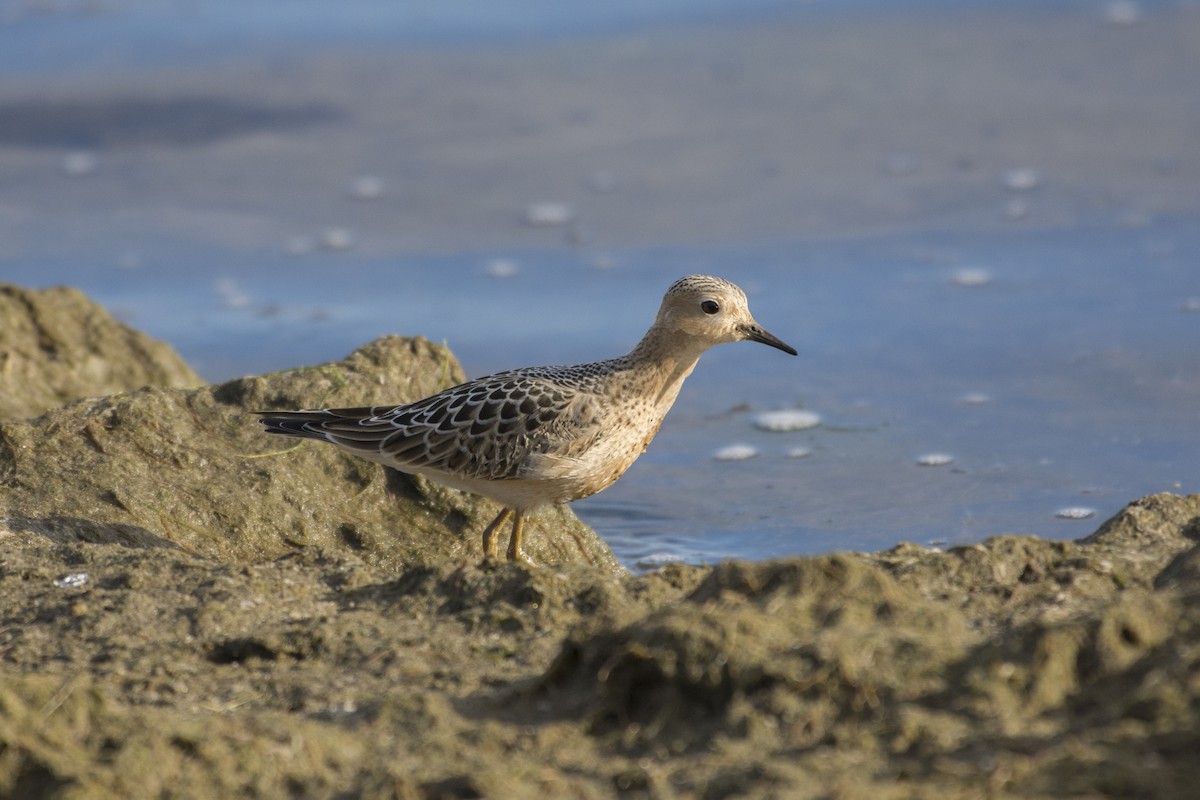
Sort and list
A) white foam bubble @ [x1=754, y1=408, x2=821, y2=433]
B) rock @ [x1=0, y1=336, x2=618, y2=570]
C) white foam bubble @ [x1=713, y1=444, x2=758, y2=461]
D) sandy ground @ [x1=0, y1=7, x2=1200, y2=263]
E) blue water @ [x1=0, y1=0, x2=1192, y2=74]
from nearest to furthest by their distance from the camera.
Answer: rock @ [x1=0, y1=336, x2=618, y2=570], white foam bubble @ [x1=713, y1=444, x2=758, y2=461], white foam bubble @ [x1=754, y1=408, x2=821, y2=433], sandy ground @ [x1=0, y1=7, x2=1200, y2=263], blue water @ [x1=0, y1=0, x2=1192, y2=74]

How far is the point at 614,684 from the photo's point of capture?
3938mm

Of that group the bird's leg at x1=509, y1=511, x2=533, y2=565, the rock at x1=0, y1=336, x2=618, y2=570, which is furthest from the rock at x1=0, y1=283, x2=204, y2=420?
the bird's leg at x1=509, y1=511, x2=533, y2=565

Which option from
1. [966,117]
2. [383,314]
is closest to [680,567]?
[383,314]

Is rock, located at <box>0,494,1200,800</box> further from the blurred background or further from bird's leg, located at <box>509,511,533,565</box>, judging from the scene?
the blurred background

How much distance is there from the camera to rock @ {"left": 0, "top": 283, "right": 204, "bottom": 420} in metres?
8.54

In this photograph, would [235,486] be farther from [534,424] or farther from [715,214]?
[715,214]

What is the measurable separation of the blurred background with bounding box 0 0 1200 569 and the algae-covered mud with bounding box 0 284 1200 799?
2.71 m

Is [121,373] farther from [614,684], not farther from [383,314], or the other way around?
[614,684]

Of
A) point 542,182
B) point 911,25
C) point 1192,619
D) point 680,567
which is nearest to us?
point 1192,619

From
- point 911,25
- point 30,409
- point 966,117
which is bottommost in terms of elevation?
point 30,409

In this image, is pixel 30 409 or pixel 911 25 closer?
pixel 30 409

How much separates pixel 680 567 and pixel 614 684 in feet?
4.90

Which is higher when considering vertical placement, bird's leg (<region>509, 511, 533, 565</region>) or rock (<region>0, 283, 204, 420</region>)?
rock (<region>0, 283, 204, 420</region>)

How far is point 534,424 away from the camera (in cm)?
668
